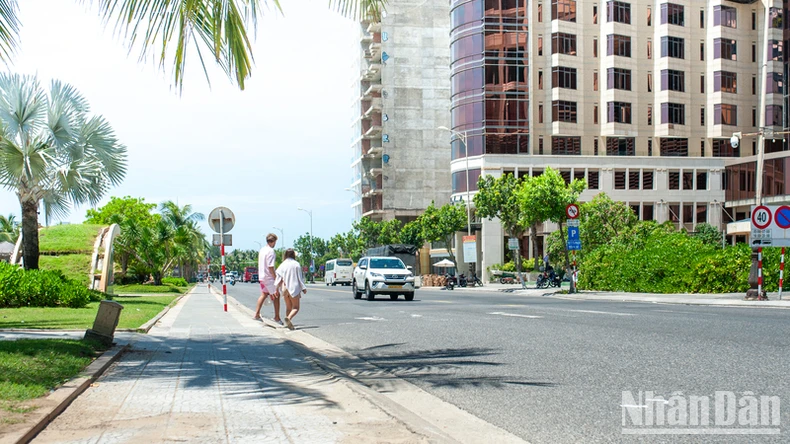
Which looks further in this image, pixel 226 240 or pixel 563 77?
pixel 563 77

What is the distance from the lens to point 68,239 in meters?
31.9

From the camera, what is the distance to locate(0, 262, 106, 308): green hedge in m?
21.6

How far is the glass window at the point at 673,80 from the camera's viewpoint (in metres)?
66.3

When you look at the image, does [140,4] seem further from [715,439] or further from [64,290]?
[64,290]

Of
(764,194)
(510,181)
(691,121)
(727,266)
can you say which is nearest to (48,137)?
(727,266)

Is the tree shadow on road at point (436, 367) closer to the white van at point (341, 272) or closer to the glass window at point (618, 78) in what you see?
the glass window at point (618, 78)

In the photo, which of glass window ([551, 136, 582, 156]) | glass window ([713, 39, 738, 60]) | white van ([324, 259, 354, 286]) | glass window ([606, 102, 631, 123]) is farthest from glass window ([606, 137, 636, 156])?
white van ([324, 259, 354, 286])

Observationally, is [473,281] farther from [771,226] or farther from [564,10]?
[771,226]

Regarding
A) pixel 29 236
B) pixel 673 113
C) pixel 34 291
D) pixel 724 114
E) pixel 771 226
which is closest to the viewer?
pixel 34 291

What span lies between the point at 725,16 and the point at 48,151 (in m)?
57.8

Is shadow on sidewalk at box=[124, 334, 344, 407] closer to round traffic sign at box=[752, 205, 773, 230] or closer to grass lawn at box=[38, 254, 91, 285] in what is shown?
round traffic sign at box=[752, 205, 773, 230]

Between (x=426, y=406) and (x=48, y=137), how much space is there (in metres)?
22.3

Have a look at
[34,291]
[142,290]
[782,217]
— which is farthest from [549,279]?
[34,291]

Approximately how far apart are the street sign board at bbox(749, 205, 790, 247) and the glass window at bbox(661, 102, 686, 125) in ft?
150
